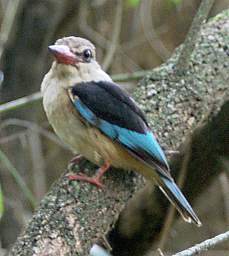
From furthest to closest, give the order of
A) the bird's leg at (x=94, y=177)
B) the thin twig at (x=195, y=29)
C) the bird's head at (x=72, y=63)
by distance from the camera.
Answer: the thin twig at (x=195, y=29)
the bird's head at (x=72, y=63)
the bird's leg at (x=94, y=177)

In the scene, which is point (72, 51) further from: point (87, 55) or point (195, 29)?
point (195, 29)

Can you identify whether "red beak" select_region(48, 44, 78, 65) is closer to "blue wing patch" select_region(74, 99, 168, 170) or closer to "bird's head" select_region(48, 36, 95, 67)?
"bird's head" select_region(48, 36, 95, 67)

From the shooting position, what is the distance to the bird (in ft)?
9.61

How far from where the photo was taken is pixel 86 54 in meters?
3.02

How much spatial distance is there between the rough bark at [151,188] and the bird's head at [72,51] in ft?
1.07

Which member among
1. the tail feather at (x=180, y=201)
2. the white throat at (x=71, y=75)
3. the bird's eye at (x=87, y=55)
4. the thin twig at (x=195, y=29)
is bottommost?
the tail feather at (x=180, y=201)

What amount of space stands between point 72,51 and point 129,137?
0.36 metres

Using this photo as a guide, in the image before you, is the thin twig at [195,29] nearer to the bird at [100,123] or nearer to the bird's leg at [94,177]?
the bird at [100,123]

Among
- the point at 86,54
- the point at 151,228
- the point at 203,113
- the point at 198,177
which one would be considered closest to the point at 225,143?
the point at 198,177

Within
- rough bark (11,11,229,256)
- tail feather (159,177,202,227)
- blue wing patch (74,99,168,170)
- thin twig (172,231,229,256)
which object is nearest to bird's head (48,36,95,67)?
blue wing patch (74,99,168,170)

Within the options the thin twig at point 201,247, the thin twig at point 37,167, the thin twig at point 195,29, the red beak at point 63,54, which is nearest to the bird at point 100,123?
the red beak at point 63,54

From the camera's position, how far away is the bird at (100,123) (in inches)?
115

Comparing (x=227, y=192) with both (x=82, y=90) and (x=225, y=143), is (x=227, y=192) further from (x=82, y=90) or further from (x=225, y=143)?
(x=82, y=90)

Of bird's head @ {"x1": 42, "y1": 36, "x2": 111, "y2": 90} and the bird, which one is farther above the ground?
bird's head @ {"x1": 42, "y1": 36, "x2": 111, "y2": 90}
